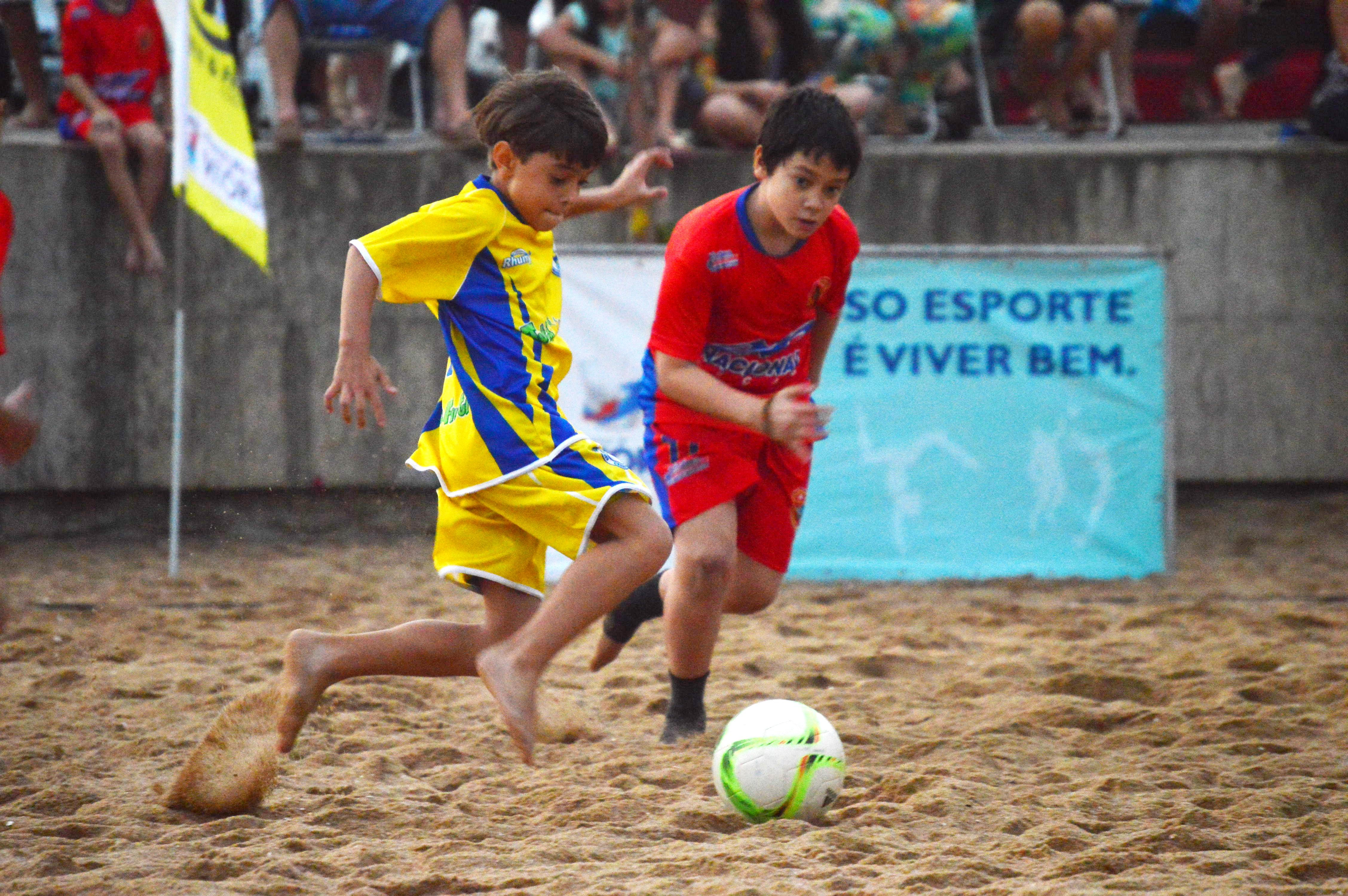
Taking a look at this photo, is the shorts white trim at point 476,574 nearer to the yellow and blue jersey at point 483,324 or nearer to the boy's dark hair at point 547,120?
the yellow and blue jersey at point 483,324

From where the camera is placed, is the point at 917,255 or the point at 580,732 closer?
the point at 580,732

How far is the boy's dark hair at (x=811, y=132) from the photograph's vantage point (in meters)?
3.61

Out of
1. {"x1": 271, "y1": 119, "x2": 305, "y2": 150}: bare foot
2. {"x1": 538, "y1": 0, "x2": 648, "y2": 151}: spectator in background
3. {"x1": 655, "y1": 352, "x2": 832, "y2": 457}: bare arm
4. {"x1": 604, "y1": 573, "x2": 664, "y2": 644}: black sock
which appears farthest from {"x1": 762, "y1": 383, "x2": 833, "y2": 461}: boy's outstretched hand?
{"x1": 271, "y1": 119, "x2": 305, "y2": 150}: bare foot

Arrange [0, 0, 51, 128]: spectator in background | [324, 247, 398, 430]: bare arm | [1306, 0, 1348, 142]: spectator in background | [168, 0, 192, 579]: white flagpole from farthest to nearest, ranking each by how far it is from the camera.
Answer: [0, 0, 51, 128]: spectator in background
[1306, 0, 1348, 142]: spectator in background
[168, 0, 192, 579]: white flagpole
[324, 247, 398, 430]: bare arm

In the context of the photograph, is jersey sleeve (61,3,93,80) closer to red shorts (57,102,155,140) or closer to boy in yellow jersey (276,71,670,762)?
red shorts (57,102,155,140)

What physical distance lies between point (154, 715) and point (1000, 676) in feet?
8.96

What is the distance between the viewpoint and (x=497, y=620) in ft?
11.9

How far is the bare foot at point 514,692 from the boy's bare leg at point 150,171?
514cm

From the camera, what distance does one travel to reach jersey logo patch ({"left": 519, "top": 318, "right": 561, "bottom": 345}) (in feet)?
11.5

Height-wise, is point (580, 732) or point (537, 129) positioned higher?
point (537, 129)

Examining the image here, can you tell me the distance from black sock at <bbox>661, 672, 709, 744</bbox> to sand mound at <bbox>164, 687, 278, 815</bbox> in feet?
3.69

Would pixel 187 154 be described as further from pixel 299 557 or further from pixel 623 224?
pixel 623 224

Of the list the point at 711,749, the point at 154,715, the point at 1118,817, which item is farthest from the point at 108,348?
the point at 1118,817

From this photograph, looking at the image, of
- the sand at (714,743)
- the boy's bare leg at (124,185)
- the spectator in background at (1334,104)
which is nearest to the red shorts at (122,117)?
the boy's bare leg at (124,185)
